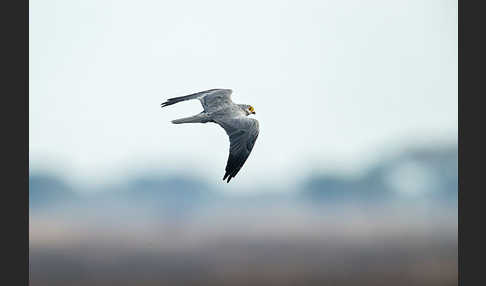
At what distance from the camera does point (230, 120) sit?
484 cm

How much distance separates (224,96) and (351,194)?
19.4 feet

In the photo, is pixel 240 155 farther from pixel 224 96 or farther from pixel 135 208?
pixel 135 208

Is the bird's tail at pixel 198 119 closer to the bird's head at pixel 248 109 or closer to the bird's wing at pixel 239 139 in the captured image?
the bird's wing at pixel 239 139

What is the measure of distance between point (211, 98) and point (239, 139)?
72 centimetres

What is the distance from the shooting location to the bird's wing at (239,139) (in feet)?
14.9

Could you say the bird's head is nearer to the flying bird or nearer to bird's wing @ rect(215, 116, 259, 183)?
the flying bird

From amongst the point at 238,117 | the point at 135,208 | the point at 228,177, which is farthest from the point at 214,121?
the point at 135,208

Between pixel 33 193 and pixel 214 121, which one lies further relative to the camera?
pixel 33 193

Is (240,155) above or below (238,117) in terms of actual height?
below

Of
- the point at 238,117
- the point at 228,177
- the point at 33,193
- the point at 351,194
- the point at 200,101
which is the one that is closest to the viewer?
the point at 228,177

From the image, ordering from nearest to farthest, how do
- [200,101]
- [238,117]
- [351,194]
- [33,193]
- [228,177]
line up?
1. [228,177]
2. [238,117]
3. [200,101]
4. [33,193]
5. [351,194]

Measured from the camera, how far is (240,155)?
459 centimetres

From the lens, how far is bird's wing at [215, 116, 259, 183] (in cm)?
455

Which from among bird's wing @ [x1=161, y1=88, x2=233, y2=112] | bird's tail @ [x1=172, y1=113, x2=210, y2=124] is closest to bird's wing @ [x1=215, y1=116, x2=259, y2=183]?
bird's tail @ [x1=172, y1=113, x2=210, y2=124]
